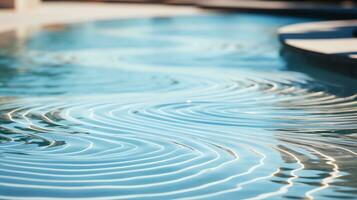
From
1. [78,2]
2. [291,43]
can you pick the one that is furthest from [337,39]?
[78,2]

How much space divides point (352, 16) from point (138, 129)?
44.9 ft

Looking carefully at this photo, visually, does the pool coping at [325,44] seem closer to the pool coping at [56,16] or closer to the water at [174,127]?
the water at [174,127]

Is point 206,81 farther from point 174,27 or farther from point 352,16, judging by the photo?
point 352,16

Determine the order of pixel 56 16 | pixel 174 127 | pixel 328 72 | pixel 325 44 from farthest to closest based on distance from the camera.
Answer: pixel 56 16 < pixel 325 44 < pixel 328 72 < pixel 174 127

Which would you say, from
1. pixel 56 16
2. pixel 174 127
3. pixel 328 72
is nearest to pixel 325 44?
pixel 328 72

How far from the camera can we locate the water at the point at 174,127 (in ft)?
12.1

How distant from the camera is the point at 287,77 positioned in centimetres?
Answer: 770

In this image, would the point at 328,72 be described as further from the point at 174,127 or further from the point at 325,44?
the point at 174,127

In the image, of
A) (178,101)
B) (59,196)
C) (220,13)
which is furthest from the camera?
(220,13)

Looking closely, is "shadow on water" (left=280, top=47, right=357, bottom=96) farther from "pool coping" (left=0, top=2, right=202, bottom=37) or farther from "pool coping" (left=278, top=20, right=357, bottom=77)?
"pool coping" (left=0, top=2, right=202, bottom=37)

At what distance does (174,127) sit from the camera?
508 cm

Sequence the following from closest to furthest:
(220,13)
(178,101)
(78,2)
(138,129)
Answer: (138,129), (178,101), (220,13), (78,2)

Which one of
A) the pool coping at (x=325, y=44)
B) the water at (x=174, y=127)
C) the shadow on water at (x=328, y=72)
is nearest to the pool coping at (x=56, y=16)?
the water at (x=174, y=127)

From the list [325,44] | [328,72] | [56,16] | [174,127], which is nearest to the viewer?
[174,127]
